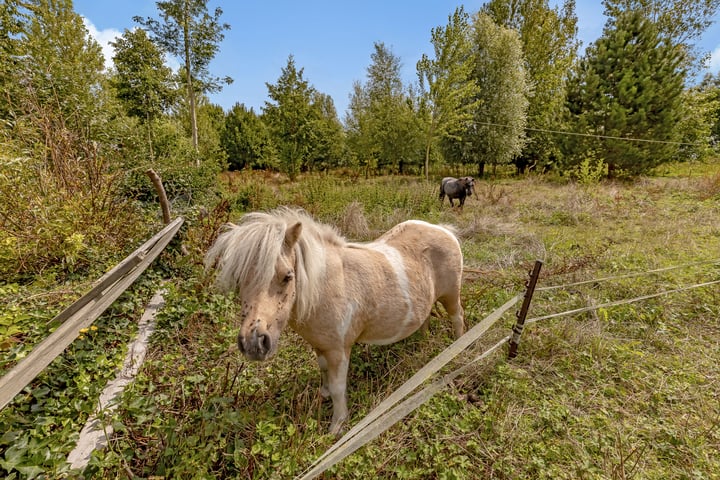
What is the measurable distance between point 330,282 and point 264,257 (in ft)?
1.88

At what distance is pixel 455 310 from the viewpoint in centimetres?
296

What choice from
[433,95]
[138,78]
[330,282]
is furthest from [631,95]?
[138,78]

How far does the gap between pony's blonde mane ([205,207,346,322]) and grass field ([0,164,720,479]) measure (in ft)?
3.06

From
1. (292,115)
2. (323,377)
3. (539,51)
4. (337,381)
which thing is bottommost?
(323,377)

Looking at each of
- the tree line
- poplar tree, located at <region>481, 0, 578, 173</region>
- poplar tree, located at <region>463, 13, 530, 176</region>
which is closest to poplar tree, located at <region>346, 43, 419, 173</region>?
the tree line

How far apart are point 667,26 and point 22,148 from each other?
3102cm

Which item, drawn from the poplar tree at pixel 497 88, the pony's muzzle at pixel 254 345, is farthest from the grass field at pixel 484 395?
the poplar tree at pixel 497 88

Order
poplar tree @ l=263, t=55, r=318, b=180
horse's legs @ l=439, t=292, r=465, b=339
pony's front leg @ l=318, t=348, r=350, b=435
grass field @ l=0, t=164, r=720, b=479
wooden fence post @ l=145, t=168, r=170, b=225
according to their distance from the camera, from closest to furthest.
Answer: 1. grass field @ l=0, t=164, r=720, b=479
2. pony's front leg @ l=318, t=348, r=350, b=435
3. horse's legs @ l=439, t=292, r=465, b=339
4. wooden fence post @ l=145, t=168, r=170, b=225
5. poplar tree @ l=263, t=55, r=318, b=180

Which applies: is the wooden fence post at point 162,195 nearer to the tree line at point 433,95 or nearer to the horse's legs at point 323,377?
the tree line at point 433,95

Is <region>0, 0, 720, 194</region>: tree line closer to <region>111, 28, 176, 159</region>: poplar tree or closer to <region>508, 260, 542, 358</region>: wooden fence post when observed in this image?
<region>111, 28, 176, 159</region>: poplar tree

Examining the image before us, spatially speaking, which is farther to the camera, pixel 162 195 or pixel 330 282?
pixel 162 195

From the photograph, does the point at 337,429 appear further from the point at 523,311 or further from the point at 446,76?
the point at 446,76

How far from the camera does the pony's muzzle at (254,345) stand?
1484 millimetres

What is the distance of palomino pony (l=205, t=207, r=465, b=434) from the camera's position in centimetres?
162
